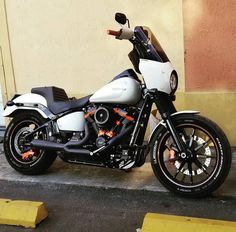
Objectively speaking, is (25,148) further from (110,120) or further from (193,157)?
(193,157)

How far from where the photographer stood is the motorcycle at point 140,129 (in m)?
4.16

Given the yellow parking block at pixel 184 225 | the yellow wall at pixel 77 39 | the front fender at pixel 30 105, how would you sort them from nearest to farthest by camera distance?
the yellow parking block at pixel 184 225, the front fender at pixel 30 105, the yellow wall at pixel 77 39

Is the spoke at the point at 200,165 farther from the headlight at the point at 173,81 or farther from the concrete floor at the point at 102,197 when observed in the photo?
the headlight at the point at 173,81

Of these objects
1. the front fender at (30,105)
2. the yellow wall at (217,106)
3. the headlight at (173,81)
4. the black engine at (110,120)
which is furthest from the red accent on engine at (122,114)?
the yellow wall at (217,106)

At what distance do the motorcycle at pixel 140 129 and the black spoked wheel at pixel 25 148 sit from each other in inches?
6.1

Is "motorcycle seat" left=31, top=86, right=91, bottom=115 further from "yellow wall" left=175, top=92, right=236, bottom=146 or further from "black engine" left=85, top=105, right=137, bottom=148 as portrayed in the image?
"yellow wall" left=175, top=92, right=236, bottom=146

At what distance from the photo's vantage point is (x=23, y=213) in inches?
155

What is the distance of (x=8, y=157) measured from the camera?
5.13m

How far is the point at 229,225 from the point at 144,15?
3.19 metres

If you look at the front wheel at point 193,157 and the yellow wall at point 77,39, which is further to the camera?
the yellow wall at point 77,39

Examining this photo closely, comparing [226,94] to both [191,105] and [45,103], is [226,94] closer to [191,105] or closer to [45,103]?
[191,105]

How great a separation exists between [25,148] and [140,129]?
1.48 meters

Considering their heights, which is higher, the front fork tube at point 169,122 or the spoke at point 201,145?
the front fork tube at point 169,122

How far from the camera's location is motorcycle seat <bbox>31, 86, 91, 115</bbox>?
15.4 ft
